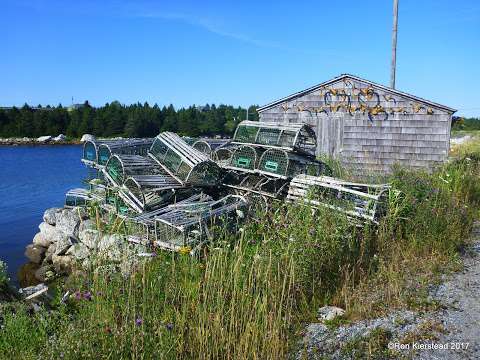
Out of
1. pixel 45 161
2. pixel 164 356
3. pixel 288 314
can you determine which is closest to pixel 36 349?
pixel 164 356

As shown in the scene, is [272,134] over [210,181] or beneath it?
over

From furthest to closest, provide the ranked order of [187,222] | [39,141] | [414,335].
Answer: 1. [39,141]
2. [187,222]
3. [414,335]

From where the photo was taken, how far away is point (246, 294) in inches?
129

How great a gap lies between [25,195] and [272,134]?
15.6 meters

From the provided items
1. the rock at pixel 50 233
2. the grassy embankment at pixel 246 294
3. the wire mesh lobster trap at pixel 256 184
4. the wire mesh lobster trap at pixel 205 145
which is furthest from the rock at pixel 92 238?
the wire mesh lobster trap at pixel 205 145

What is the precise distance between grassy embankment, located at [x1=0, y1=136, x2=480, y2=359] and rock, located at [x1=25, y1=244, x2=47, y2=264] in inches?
288

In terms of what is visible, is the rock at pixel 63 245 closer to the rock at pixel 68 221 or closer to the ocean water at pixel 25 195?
the rock at pixel 68 221

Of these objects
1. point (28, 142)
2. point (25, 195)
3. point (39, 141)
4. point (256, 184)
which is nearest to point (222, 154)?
point (256, 184)

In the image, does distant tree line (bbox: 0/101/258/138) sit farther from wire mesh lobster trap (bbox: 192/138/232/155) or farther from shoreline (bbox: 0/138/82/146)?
wire mesh lobster trap (bbox: 192/138/232/155)

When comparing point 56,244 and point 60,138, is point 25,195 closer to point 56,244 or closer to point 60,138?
point 56,244

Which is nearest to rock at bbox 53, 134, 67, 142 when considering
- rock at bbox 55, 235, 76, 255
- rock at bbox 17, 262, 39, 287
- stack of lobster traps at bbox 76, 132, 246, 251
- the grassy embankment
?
rock at bbox 17, 262, 39, 287

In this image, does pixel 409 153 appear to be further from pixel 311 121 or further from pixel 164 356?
pixel 164 356

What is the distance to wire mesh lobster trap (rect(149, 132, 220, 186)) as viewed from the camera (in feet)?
25.0

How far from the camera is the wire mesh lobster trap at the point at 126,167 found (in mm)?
7941
